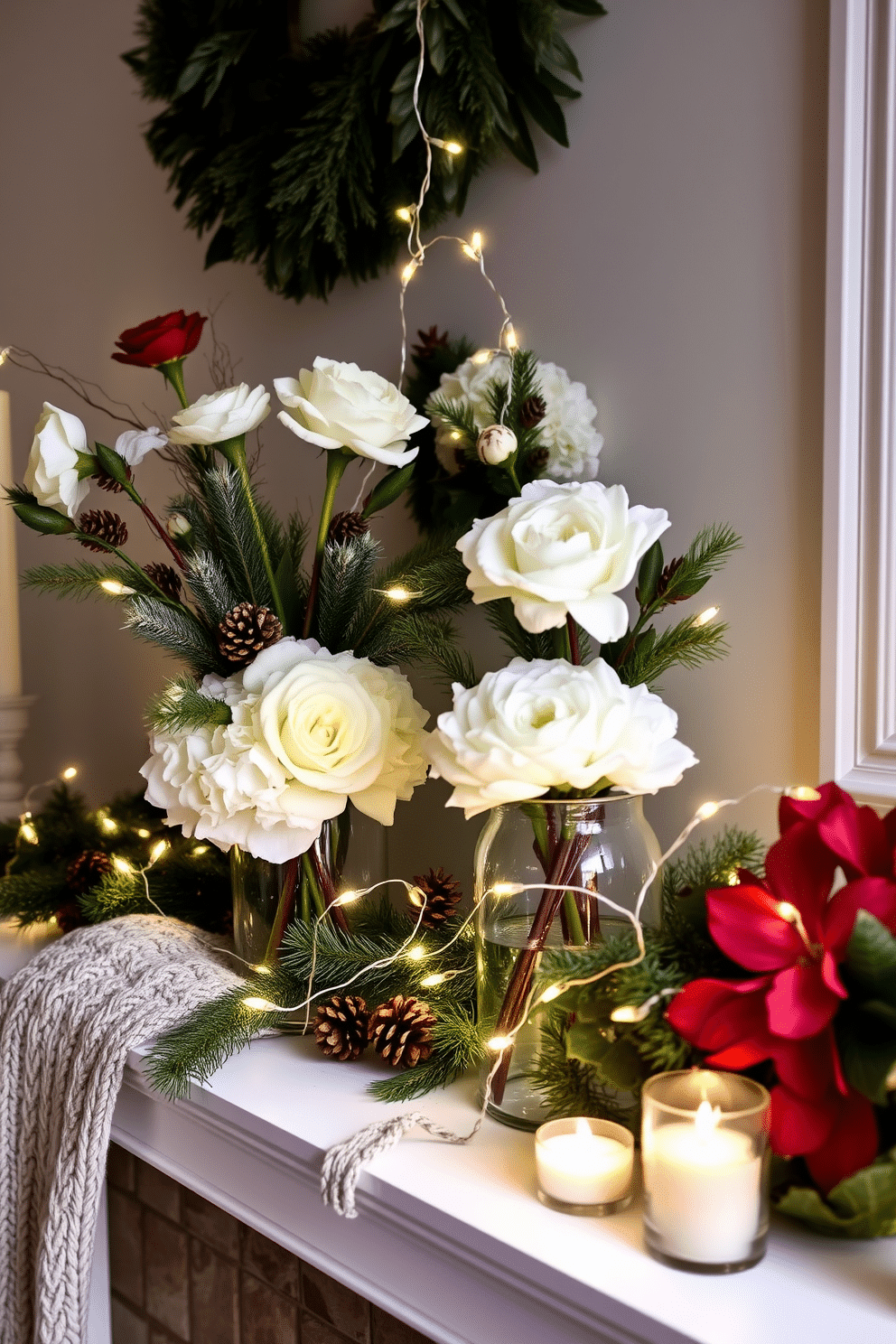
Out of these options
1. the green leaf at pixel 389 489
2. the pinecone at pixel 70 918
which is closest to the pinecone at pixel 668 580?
the green leaf at pixel 389 489

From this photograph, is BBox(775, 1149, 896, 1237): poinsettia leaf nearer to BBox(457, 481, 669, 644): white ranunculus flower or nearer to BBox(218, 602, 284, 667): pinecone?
BBox(457, 481, 669, 644): white ranunculus flower

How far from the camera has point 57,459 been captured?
82 cm

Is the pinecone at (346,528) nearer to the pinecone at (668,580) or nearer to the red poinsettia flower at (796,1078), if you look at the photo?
the pinecone at (668,580)

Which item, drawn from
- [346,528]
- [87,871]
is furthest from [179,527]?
[87,871]

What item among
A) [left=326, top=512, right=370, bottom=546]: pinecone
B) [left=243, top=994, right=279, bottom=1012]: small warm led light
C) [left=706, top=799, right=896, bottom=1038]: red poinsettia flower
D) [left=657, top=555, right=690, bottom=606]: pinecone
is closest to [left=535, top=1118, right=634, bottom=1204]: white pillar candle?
[left=706, top=799, right=896, bottom=1038]: red poinsettia flower

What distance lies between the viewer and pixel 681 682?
91 centimetres

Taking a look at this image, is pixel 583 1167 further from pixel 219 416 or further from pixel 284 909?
pixel 219 416

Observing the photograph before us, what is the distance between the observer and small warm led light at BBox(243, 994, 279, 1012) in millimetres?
772

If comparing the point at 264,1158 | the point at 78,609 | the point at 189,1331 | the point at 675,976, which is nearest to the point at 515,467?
the point at 675,976

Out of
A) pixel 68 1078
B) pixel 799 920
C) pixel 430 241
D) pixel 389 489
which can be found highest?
pixel 430 241

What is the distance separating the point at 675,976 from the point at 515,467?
0.45 meters

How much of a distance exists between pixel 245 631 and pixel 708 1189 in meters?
0.49

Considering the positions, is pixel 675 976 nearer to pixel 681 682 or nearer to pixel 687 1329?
pixel 687 1329

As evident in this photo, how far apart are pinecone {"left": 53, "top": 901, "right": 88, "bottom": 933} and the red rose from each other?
1.78 feet
